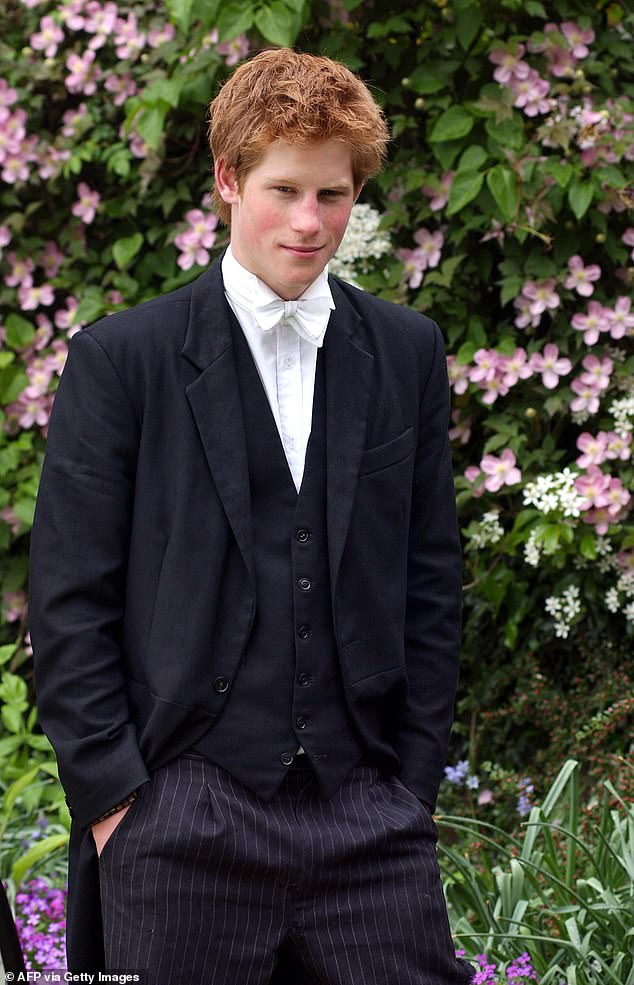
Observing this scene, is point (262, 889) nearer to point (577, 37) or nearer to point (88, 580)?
point (88, 580)

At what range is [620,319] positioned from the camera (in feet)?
11.2

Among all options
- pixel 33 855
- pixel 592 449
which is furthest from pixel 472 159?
pixel 33 855

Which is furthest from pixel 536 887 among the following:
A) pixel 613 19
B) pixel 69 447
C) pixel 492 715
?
pixel 613 19

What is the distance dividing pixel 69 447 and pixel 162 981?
734mm

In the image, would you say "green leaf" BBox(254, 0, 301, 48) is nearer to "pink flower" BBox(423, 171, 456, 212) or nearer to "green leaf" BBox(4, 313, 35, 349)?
"pink flower" BBox(423, 171, 456, 212)

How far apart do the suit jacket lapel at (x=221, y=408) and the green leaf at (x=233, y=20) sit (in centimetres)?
155

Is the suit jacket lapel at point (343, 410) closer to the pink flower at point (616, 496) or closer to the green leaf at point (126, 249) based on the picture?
the pink flower at point (616, 496)

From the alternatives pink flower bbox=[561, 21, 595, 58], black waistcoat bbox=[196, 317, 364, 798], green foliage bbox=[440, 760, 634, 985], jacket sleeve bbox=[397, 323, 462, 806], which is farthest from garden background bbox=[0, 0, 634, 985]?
black waistcoat bbox=[196, 317, 364, 798]

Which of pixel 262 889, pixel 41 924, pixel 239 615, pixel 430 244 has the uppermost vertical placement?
pixel 430 244

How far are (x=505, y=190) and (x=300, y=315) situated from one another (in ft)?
5.07

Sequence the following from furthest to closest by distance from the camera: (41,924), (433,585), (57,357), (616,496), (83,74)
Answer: (57,357), (83,74), (616,496), (41,924), (433,585)

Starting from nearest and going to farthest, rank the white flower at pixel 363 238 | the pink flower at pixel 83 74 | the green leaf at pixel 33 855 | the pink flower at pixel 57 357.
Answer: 1. the green leaf at pixel 33 855
2. the white flower at pixel 363 238
3. the pink flower at pixel 83 74
4. the pink flower at pixel 57 357

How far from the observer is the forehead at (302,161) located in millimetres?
1798

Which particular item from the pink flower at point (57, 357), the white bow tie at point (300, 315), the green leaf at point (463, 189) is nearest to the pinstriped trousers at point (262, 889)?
the white bow tie at point (300, 315)
